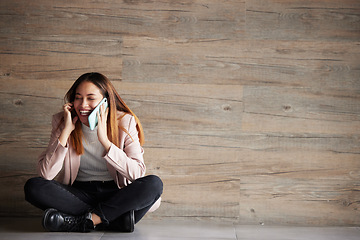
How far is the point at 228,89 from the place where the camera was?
2.39 metres

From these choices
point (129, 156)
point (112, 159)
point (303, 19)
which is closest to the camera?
point (112, 159)

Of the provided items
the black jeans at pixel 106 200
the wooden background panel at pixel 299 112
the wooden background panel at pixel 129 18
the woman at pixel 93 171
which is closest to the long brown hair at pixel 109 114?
the woman at pixel 93 171

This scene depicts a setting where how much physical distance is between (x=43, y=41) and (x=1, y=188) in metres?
0.85

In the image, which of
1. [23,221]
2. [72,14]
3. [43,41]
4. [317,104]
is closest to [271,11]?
[317,104]

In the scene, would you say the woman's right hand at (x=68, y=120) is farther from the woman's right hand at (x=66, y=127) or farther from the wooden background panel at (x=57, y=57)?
the wooden background panel at (x=57, y=57)

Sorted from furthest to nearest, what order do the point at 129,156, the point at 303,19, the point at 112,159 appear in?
the point at 303,19, the point at 129,156, the point at 112,159

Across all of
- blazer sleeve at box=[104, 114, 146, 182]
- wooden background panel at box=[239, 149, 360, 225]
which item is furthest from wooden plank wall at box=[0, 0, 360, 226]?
blazer sleeve at box=[104, 114, 146, 182]

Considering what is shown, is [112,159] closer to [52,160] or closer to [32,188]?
[52,160]

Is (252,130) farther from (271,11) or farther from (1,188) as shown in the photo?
(1,188)

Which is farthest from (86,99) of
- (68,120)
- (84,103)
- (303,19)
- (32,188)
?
(303,19)

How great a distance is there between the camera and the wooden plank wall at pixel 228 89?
2381 millimetres

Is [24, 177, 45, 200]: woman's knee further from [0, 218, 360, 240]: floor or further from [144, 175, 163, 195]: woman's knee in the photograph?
[144, 175, 163, 195]: woman's knee

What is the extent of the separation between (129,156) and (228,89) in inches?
27.1

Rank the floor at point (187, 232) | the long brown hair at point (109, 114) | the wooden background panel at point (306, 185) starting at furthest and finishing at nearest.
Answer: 1. the wooden background panel at point (306, 185)
2. the long brown hair at point (109, 114)
3. the floor at point (187, 232)
